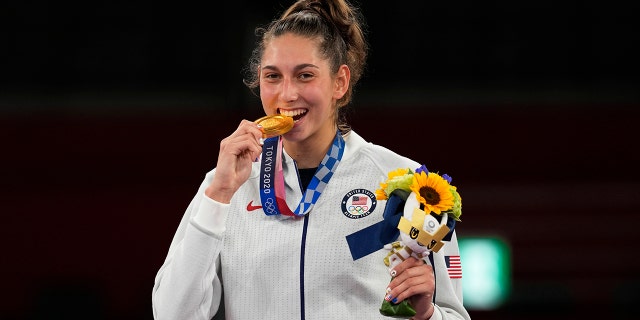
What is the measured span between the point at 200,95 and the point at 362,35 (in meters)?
4.78

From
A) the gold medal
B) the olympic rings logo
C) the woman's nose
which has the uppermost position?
the woman's nose

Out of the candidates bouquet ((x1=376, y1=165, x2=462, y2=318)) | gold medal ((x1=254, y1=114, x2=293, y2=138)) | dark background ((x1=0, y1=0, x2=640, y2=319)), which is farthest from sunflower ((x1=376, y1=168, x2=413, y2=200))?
dark background ((x1=0, y1=0, x2=640, y2=319))

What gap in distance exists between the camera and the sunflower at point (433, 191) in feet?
6.86

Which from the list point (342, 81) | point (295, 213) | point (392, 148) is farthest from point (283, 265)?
point (392, 148)

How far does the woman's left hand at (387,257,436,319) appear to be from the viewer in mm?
2068

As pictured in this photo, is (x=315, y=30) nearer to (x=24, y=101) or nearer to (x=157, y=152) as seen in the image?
(x=157, y=152)

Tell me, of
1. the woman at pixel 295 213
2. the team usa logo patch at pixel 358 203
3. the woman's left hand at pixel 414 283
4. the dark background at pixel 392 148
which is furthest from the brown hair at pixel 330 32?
the dark background at pixel 392 148

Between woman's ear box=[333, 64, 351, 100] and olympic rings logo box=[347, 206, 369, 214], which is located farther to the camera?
woman's ear box=[333, 64, 351, 100]

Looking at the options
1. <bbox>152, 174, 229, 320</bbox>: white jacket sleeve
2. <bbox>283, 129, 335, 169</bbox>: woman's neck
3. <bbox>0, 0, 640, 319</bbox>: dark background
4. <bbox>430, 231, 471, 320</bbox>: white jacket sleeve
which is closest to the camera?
<bbox>152, 174, 229, 320</bbox>: white jacket sleeve

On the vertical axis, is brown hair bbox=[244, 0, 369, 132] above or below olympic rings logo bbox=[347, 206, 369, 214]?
above

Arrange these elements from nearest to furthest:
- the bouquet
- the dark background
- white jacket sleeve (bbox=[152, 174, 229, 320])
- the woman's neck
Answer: the bouquet < white jacket sleeve (bbox=[152, 174, 229, 320]) < the woman's neck < the dark background

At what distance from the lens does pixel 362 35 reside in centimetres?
256

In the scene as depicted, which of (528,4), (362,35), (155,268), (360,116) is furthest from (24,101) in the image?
(362,35)

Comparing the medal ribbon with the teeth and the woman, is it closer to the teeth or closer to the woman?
the woman
